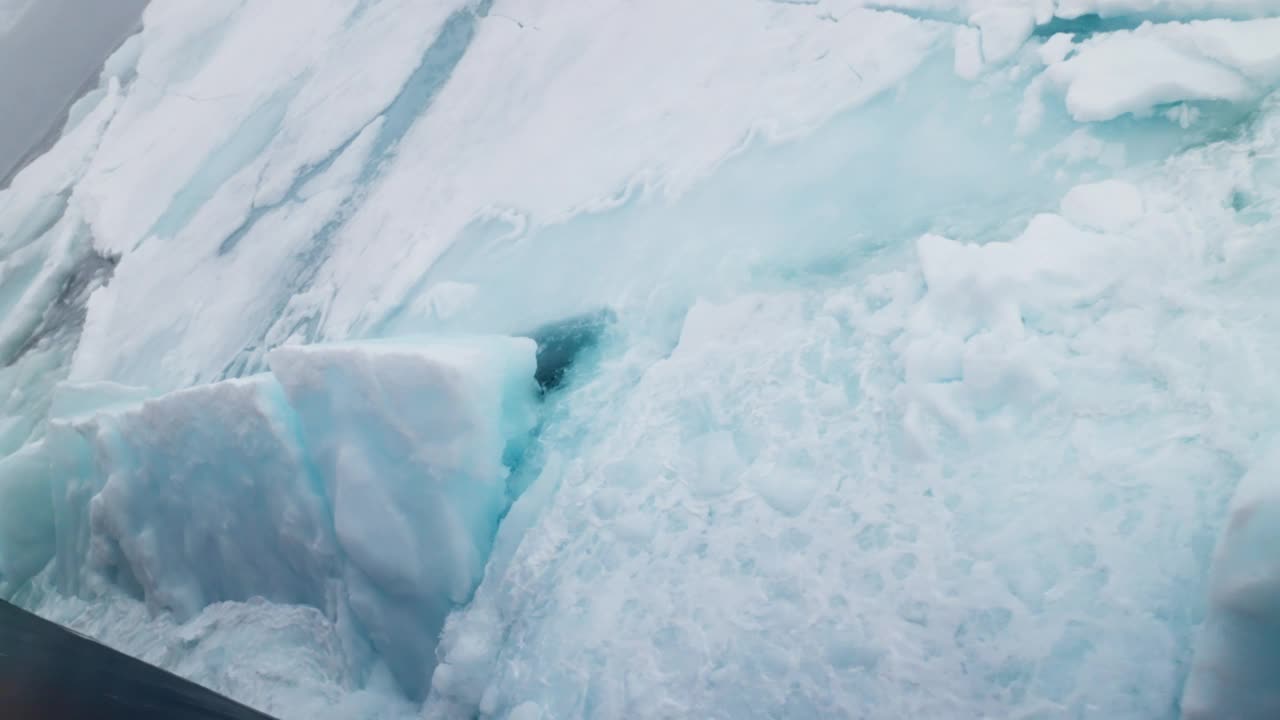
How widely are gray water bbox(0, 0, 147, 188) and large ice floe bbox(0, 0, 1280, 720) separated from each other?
3265 mm

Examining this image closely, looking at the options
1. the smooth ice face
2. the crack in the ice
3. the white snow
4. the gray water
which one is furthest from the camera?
the gray water

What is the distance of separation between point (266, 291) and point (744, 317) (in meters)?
2.32

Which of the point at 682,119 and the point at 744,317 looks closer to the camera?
the point at 744,317

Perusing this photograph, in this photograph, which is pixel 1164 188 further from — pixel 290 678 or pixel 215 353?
pixel 215 353

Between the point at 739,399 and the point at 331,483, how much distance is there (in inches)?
47.4

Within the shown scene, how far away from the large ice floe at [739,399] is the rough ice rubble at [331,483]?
1 centimetres

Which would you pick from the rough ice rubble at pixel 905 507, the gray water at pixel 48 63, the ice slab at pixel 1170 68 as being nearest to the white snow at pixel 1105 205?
the rough ice rubble at pixel 905 507

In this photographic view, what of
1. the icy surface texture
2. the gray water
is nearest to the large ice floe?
the icy surface texture

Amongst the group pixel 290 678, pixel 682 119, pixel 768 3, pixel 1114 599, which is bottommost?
pixel 290 678

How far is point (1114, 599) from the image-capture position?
1.37 m

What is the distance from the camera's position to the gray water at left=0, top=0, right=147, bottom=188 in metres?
5.51

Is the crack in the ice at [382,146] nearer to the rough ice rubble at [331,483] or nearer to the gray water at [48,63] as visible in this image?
the rough ice rubble at [331,483]

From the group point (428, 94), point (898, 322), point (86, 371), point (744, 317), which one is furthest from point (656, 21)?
point (86, 371)

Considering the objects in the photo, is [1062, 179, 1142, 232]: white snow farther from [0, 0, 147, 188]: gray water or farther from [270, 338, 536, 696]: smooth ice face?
[0, 0, 147, 188]: gray water
